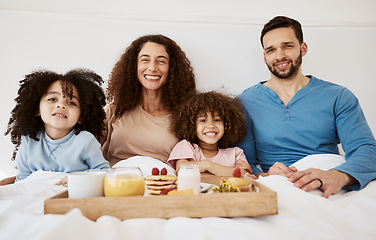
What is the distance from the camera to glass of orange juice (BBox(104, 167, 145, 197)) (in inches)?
36.8

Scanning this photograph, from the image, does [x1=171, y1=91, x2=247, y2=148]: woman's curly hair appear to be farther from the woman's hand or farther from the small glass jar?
the woman's hand

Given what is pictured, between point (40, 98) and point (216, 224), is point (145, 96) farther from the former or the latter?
point (216, 224)

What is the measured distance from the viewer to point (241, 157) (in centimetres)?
190

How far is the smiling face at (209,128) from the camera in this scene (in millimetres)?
1887

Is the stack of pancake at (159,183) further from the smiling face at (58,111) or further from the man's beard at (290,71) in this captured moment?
the man's beard at (290,71)

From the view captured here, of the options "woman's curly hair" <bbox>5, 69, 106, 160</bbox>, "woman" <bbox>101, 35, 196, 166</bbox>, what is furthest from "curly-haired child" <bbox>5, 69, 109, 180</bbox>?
"woman" <bbox>101, 35, 196, 166</bbox>

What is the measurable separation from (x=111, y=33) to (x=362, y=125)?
76.6 inches

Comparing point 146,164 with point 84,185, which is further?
point 146,164

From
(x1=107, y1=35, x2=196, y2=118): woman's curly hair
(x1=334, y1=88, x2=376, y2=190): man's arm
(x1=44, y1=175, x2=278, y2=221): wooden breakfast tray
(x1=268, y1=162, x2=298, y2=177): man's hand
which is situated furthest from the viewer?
(x1=107, y1=35, x2=196, y2=118): woman's curly hair

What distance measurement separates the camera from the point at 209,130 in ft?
6.15

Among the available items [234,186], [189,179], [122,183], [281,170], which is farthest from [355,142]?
[122,183]

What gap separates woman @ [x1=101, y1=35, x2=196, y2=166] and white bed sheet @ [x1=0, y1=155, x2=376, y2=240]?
97cm

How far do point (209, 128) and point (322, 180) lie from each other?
32.0 inches

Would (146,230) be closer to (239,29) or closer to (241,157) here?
(241,157)
